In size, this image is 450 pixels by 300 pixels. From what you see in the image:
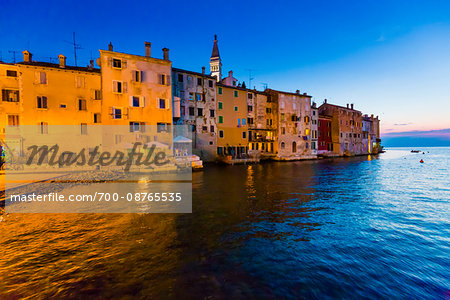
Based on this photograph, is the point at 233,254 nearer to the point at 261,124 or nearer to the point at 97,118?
the point at 97,118

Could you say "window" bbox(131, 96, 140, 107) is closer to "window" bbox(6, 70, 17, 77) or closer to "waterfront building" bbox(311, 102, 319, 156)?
"window" bbox(6, 70, 17, 77)

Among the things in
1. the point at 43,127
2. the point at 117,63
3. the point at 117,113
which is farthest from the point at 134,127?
the point at 43,127

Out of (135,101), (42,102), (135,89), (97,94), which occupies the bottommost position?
(42,102)

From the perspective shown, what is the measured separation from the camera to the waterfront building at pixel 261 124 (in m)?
40.9

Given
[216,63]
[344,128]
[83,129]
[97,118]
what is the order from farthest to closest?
[216,63], [344,128], [97,118], [83,129]

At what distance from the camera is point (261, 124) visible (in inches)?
1666

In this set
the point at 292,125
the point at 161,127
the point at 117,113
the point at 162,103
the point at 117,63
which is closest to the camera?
the point at 117,113

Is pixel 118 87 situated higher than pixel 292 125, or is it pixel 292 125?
pixel 118 87

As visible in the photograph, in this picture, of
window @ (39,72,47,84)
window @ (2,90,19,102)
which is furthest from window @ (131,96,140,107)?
window @ (2,90,19,102)

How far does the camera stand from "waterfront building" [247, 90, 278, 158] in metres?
40.9

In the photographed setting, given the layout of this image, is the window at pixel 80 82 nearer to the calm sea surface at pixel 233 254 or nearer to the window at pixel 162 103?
the window at pixel 162 103

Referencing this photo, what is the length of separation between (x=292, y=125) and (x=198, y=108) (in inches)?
868

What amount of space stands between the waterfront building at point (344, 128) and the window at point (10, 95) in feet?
201

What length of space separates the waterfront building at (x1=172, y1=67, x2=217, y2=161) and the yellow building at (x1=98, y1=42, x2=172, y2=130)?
4087mm
